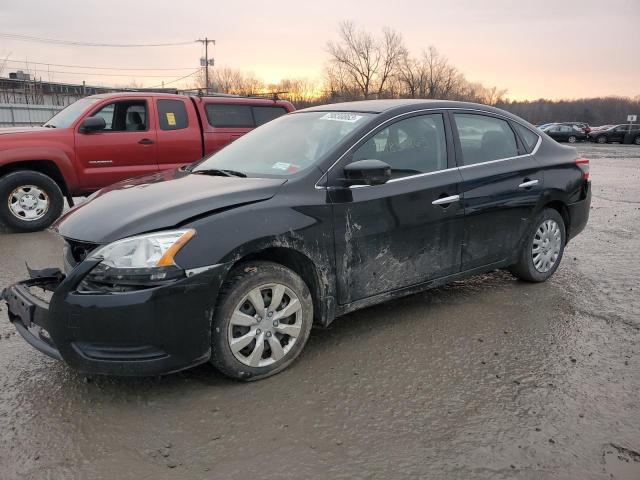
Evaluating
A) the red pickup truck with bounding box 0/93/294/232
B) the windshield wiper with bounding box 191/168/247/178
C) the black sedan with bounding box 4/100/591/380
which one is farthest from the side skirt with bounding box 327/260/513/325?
the red pickup truck with bounding box 0/93/294/232

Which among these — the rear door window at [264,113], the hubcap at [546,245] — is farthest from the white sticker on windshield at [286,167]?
the rear door window at [264,113]

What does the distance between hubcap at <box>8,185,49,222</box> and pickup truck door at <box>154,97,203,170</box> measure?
5.47 ft

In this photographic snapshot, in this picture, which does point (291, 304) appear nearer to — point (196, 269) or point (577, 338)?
point (196, 269)

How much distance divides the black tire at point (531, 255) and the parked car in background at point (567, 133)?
42876 millimetres

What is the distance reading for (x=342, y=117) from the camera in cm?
403

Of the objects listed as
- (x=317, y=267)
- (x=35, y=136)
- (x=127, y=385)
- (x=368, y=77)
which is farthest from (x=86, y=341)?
(x=368, y=77)

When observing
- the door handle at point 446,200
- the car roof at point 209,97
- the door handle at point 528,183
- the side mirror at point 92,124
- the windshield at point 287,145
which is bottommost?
the door handle at point 446,200

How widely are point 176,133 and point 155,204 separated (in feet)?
17.8

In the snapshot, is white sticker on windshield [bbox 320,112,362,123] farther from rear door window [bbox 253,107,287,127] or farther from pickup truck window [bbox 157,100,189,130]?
rear door window [bbox 253,107,287,127]

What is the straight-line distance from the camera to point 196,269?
9.38 feet

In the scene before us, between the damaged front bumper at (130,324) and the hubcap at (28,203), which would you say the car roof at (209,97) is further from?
the damaged front bumper at (130,324)

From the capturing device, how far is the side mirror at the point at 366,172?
339 cm

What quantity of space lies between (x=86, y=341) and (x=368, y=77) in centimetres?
6327

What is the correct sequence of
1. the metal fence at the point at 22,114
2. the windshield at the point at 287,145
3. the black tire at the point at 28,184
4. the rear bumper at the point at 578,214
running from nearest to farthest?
the windshield at the point at 287,145 < the rear bumper at the point at 578,214 < the black tire at the point at 28,184 < the metal fence at the point at 22,114
